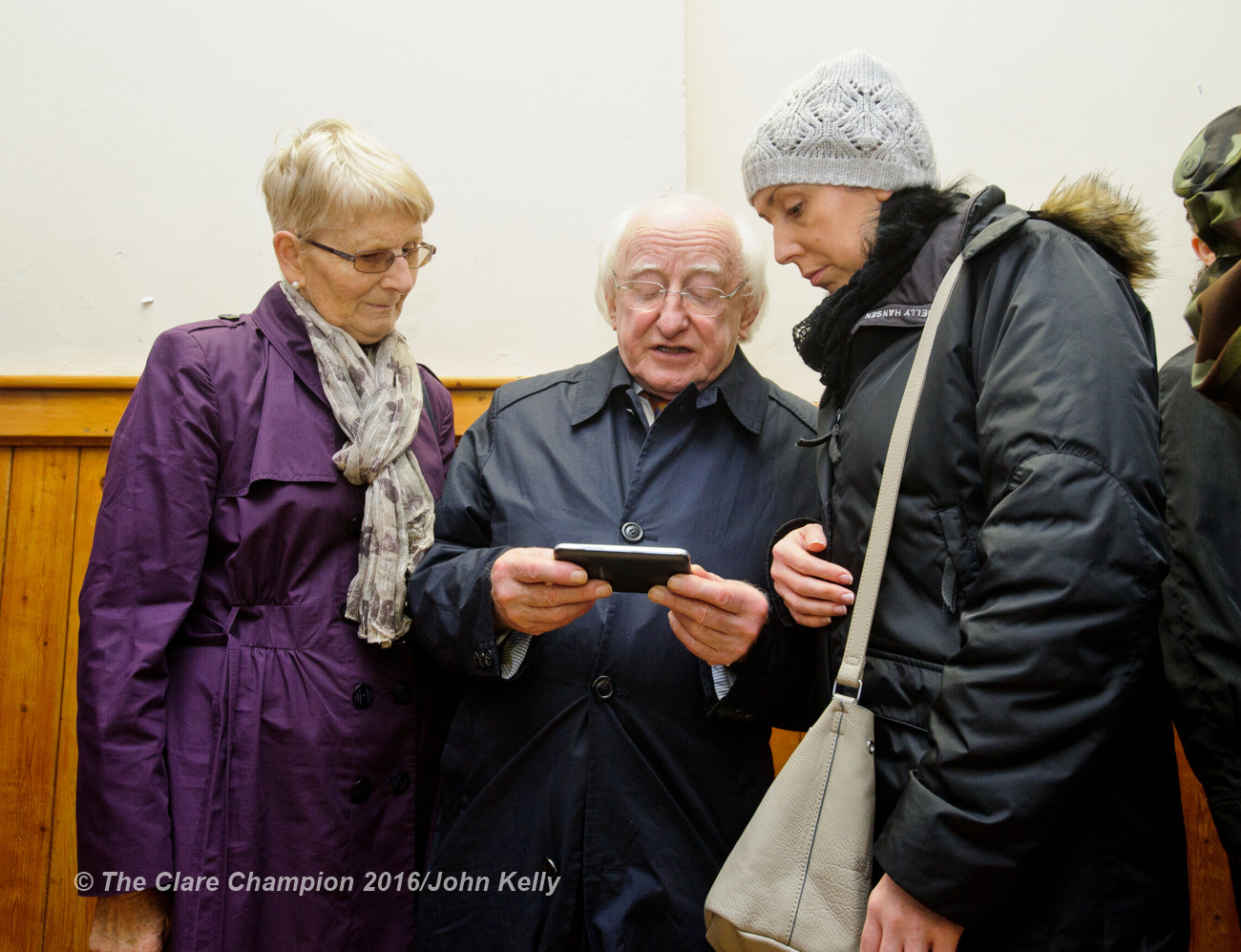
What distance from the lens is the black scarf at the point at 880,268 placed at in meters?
1.35

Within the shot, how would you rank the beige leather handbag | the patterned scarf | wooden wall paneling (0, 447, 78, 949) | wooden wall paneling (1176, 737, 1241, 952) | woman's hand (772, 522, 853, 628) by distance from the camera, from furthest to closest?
wooden wall paneling (0, 447, 78, 949)
wooden wall paneling (1176, 737, 1241, 952)
the patterned scarf
woman's hand (772, 522, 853, 628)
the beige leather handbag

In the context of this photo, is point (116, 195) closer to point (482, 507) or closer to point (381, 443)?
point (381, 443)

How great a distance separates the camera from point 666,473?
1710mm

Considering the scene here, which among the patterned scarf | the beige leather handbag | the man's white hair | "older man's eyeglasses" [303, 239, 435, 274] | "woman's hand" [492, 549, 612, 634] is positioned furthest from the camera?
the man's white hair

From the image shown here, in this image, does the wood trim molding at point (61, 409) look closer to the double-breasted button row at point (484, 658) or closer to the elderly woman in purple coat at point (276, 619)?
the elderly woman in purple coat at point (276, 619)

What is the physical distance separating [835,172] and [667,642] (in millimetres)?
892

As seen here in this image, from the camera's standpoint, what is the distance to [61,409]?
2299mm

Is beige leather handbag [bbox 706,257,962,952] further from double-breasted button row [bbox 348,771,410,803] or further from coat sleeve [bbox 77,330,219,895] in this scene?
coat sleeve [bbox 77,330,219,895]

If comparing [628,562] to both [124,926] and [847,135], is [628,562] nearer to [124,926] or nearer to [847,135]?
[847,135]

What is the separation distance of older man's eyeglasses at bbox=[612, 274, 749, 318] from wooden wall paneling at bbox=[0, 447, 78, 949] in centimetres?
158

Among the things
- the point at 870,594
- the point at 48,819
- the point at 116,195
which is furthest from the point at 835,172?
the point at 48,819

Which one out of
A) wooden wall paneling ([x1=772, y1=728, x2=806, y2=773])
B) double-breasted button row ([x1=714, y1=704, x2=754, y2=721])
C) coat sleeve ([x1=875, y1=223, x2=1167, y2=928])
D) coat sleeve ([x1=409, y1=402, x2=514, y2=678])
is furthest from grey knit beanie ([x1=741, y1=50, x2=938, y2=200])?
wooden wall paneling ([x1=772, y1=728, x2=806, y2=773])

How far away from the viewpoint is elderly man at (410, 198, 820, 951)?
153cm

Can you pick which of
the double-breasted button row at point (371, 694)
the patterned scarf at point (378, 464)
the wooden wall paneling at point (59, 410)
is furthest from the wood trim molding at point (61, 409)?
the double-breasted button row at point (371, 694)
